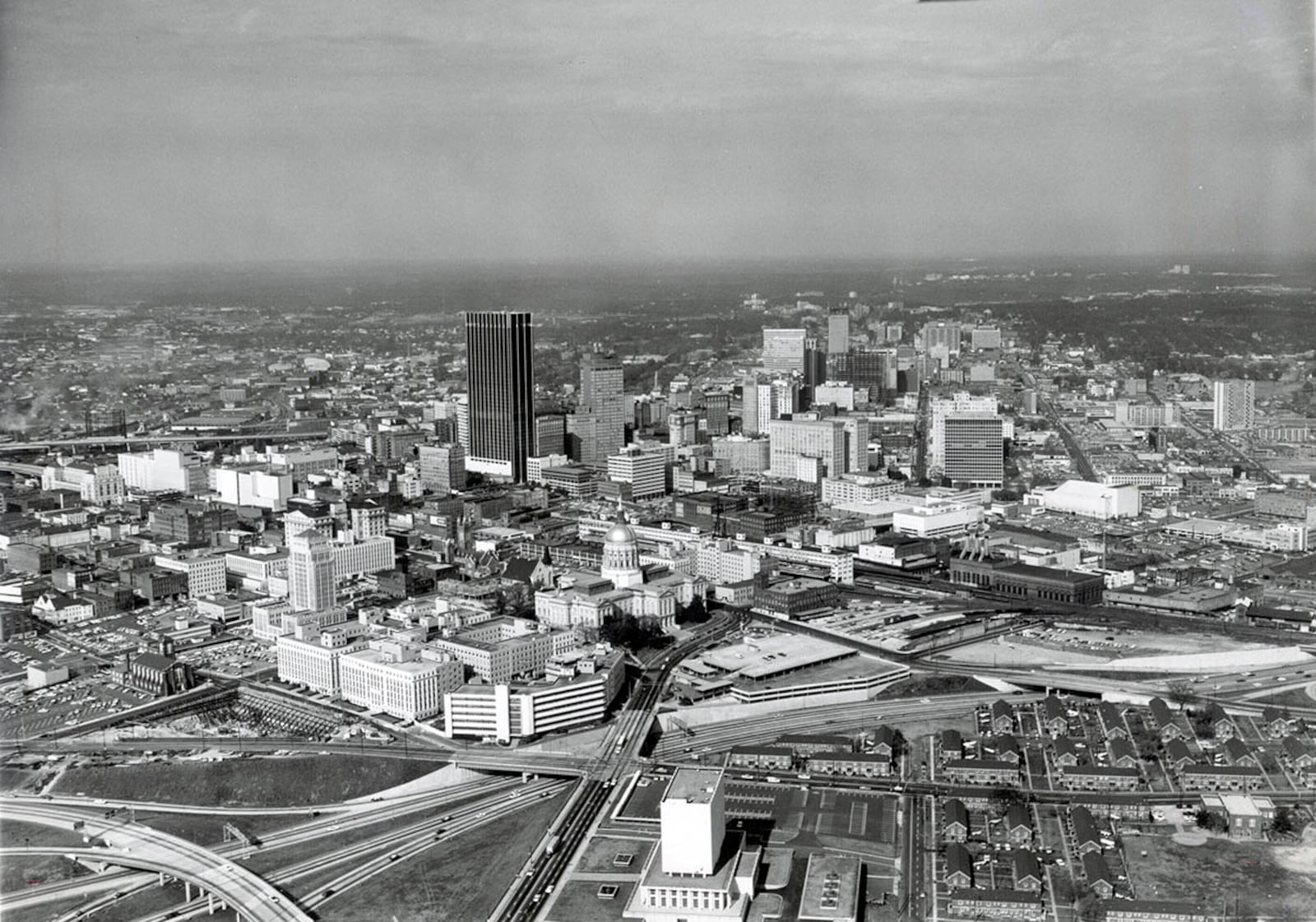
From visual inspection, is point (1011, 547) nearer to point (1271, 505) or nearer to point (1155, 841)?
point (1271, 505)

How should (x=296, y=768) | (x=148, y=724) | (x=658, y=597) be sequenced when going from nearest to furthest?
(x=296, y=768) → (x=148, y=724) → (x=658, y=597)

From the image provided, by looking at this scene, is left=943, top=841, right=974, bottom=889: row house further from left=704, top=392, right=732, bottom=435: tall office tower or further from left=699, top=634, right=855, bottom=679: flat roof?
left=704, top=392, right=732, bottom=435: tall office tower

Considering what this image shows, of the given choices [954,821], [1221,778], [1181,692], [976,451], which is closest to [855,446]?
[976,451]

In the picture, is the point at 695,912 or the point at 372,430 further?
the point at 372,430

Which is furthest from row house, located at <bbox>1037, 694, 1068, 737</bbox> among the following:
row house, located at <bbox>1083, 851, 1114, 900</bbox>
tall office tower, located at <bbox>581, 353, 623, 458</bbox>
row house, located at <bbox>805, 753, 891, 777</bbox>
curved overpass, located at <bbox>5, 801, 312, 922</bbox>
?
tall office tower, located at <bbox>581, 353, 623, 458</bbox>

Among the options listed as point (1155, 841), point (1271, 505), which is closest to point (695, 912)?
point (1155, 841)

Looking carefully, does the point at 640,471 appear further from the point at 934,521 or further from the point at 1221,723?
the point at 1221,723

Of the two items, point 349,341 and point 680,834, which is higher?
point 349,341
